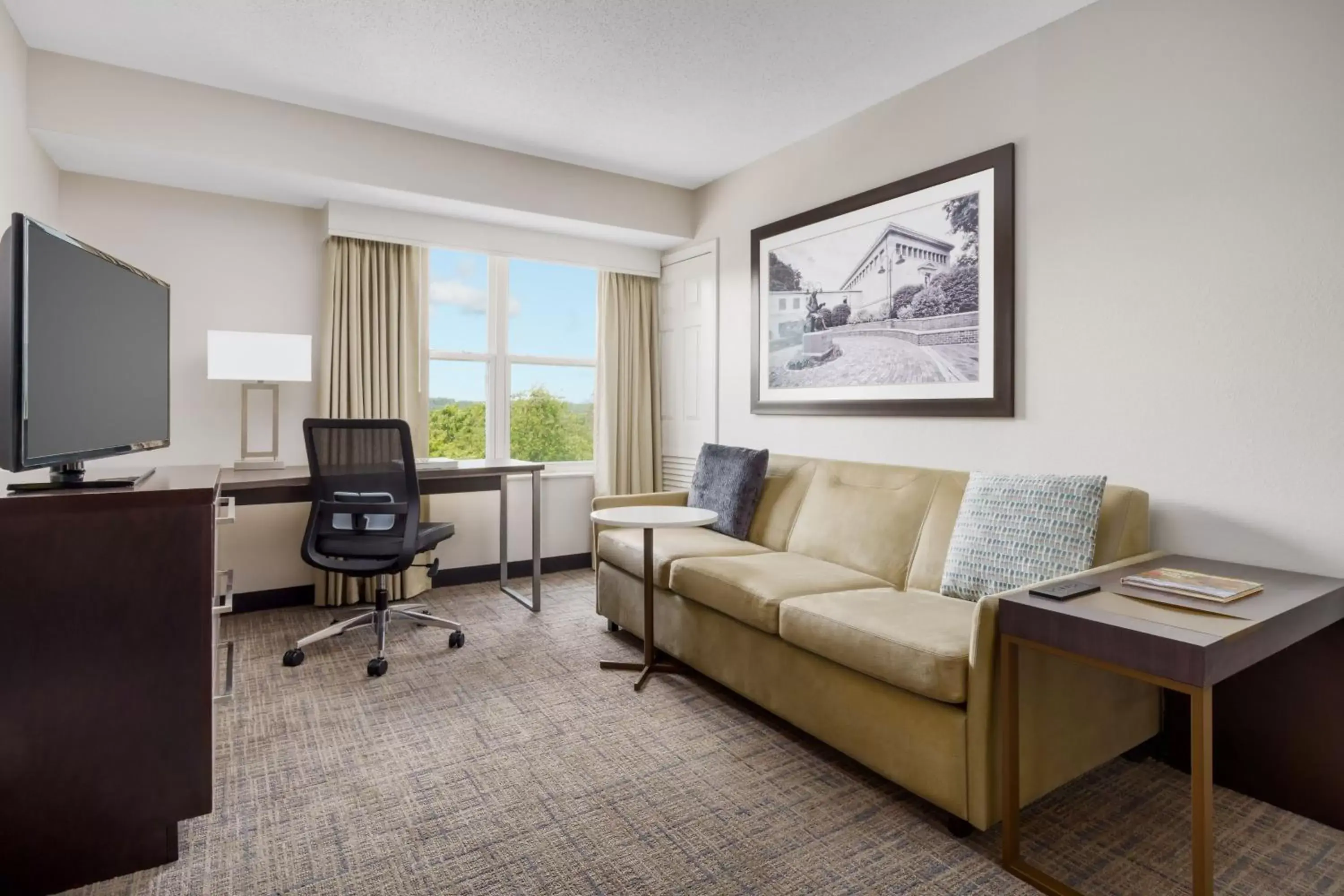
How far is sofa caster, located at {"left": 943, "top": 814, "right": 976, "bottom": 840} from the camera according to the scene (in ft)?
5.87

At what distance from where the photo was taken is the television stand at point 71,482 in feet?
5.16

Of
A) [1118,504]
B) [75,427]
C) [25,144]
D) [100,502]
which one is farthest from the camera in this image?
[25,144]

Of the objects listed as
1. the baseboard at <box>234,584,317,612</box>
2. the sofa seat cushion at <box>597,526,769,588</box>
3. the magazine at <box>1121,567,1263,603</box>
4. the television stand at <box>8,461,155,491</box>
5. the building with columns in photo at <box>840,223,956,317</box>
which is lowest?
the baseboard at <box>234,584,317,612</box>

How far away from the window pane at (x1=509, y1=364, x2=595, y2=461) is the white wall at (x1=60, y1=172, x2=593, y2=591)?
4.05 feet

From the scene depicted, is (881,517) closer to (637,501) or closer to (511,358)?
(637,501)

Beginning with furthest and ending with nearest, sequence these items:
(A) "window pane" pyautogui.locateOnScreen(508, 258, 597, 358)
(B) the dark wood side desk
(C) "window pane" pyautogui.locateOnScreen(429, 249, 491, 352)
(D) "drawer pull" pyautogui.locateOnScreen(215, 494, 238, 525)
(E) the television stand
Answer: (A) "window pane" pyautogui.locateOnScreen(508, 258, 597, 358)
(C) "window pane" pyautogui.locateOnScreen(429, 249, 491, 352)
(D) "drawer pull" pyautogui.locateOnScreen(215, 494, 238, 525)
(E) the television stand
(B) the dark wood side desk

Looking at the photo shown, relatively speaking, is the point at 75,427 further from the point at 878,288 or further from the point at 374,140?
the point at 878,288

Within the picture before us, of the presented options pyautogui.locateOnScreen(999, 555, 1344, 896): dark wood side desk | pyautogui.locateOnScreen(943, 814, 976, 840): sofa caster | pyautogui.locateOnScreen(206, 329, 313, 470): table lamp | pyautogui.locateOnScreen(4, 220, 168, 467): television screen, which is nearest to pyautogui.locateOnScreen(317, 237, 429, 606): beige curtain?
pyautogui.locateOnScreen(206, 329, 313, 470): table lamp

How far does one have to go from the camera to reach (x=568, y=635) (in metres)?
3.39

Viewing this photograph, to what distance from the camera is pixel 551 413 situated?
475 centimetres

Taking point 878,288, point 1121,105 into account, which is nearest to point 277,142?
point 878,288

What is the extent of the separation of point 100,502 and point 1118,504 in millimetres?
2770

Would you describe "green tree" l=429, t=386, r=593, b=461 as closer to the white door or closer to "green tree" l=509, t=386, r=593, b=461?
"green tree" l=509, t=386, r=593, b=461

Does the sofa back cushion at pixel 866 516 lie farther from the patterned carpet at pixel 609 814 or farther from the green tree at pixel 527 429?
the green tree at pixel 527 429
